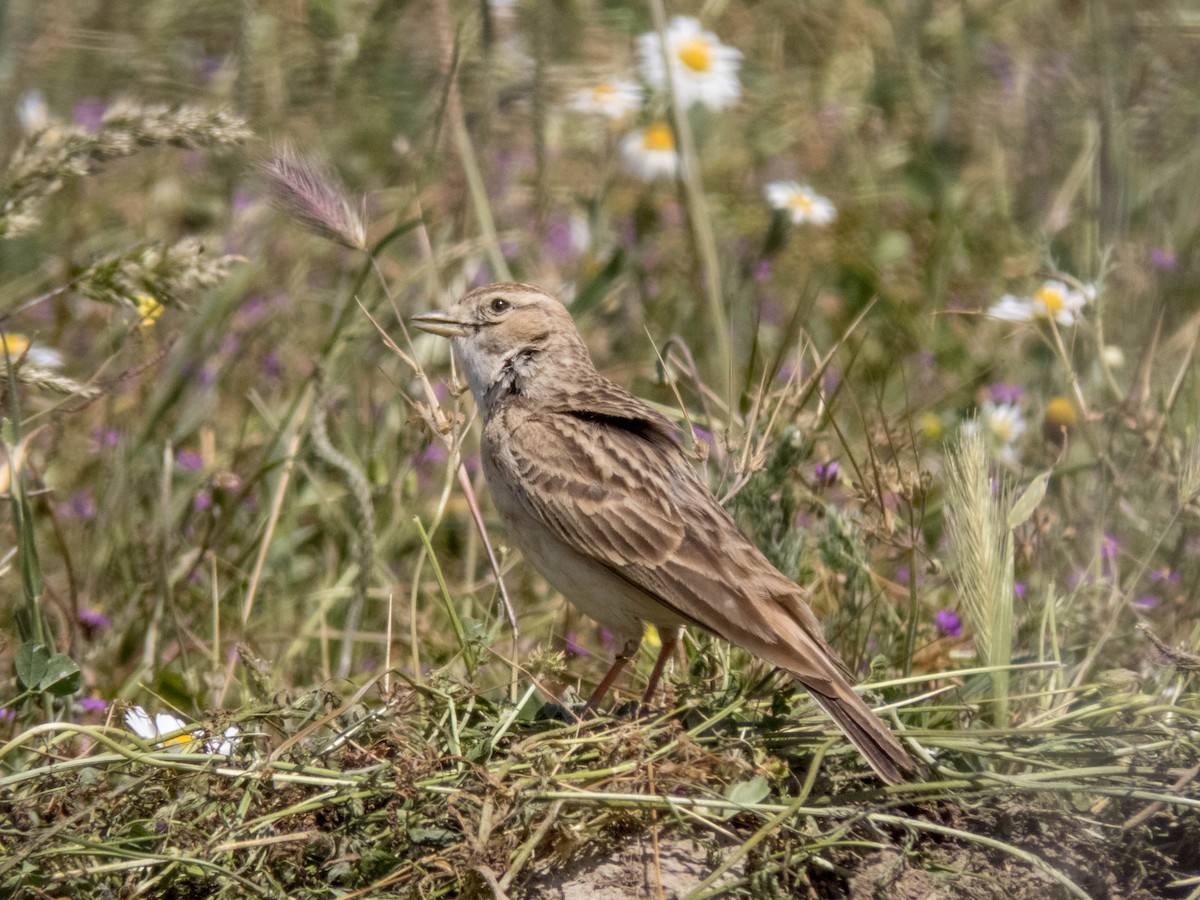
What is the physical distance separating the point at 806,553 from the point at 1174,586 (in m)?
1.14

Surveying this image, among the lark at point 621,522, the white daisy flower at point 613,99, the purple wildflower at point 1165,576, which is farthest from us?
the white daisy flower at point 613,99

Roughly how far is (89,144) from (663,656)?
218cm

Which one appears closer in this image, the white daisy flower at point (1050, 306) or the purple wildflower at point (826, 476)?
the purple wildflower at point (826, 476)

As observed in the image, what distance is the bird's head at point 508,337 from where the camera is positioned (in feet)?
16.0

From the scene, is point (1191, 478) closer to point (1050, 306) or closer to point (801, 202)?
point (1050, 306)

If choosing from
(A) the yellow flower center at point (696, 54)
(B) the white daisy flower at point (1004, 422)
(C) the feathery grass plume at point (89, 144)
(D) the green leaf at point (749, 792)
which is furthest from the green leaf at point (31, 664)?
(A) the yellow flower center at point (696, 54)

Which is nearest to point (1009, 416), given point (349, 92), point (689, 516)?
point (689, 516)

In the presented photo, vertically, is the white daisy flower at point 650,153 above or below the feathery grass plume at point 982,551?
below

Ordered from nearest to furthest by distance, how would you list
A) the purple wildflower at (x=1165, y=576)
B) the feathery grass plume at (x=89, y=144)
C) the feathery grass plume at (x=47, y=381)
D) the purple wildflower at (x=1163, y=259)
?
the feathery grass plume at (x=47, y=381)
the feathery grass plume at (x=89, y=144)
the purple wildflower at (x=1165, y=576)
the purple wildflower at (x=1163, y=259)

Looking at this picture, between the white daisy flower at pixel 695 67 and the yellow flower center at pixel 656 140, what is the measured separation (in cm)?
21

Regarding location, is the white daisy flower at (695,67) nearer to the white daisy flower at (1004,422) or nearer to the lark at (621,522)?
the white daisy flower at (1004,422)

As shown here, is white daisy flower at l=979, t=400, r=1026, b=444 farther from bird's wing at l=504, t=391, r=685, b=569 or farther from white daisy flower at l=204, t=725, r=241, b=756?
white daisy flower at l=204, t=725, r=241, b=756

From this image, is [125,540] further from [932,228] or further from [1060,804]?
[932,228]

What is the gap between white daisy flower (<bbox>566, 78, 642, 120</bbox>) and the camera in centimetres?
782
